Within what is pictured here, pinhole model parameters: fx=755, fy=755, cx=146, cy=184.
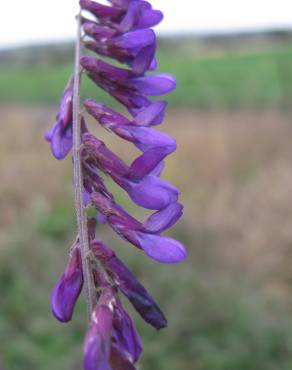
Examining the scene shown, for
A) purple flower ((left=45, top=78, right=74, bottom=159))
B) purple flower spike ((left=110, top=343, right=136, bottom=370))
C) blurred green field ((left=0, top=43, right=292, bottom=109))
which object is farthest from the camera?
blurred green field ((left=0, top=43, right=292, bottom=109))

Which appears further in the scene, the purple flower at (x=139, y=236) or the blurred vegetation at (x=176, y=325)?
the blurred vegetation at (x=176, y=325)

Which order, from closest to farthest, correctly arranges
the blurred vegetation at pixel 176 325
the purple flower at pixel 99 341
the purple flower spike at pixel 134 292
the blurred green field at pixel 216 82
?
the purple flower at pixel 99 341, the purple flower spike at pixel 134 292, the blurred vegetation at pixel 176 325, the blurred green field at pixel 216 82

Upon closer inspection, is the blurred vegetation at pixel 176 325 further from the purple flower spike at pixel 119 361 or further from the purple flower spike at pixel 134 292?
the purple flower spike at pixel 119 361

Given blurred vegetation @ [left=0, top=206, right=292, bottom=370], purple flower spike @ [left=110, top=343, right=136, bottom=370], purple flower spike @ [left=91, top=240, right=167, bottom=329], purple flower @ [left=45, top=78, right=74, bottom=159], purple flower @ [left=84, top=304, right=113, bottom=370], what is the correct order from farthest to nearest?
1. blurred vegetation @ [left=0, top=206, right=292, bottom=370]
2. purple flower @ [left=45, top=78, right=74, bottom=159]
3. purple flower spike @ [left=91, top=240, right=167, bottom=329]
4. purple flower spike @ [left=110, top=343, right=136, bottom=370]
5. purple flower @ [left=84, top=304, right=113, bottom=370]

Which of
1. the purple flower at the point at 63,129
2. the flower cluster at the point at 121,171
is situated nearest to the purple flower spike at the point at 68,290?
the flower cluster at the point at 121,171

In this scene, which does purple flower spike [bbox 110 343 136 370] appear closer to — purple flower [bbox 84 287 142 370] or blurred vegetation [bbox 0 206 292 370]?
purple flower [bbox 84 287 142 370]

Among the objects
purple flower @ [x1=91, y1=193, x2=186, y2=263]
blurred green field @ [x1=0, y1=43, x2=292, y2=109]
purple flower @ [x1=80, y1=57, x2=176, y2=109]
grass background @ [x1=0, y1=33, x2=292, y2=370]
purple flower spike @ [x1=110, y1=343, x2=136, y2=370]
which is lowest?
blurred green field @ [x1=0, y1=43, x2=292, y2=109]

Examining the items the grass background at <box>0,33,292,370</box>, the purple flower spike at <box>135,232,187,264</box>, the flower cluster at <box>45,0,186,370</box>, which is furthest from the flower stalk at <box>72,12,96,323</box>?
the grass background at <box>0,33,292,370</box>

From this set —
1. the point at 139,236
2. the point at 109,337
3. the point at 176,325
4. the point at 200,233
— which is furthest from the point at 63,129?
the point at 200,233
